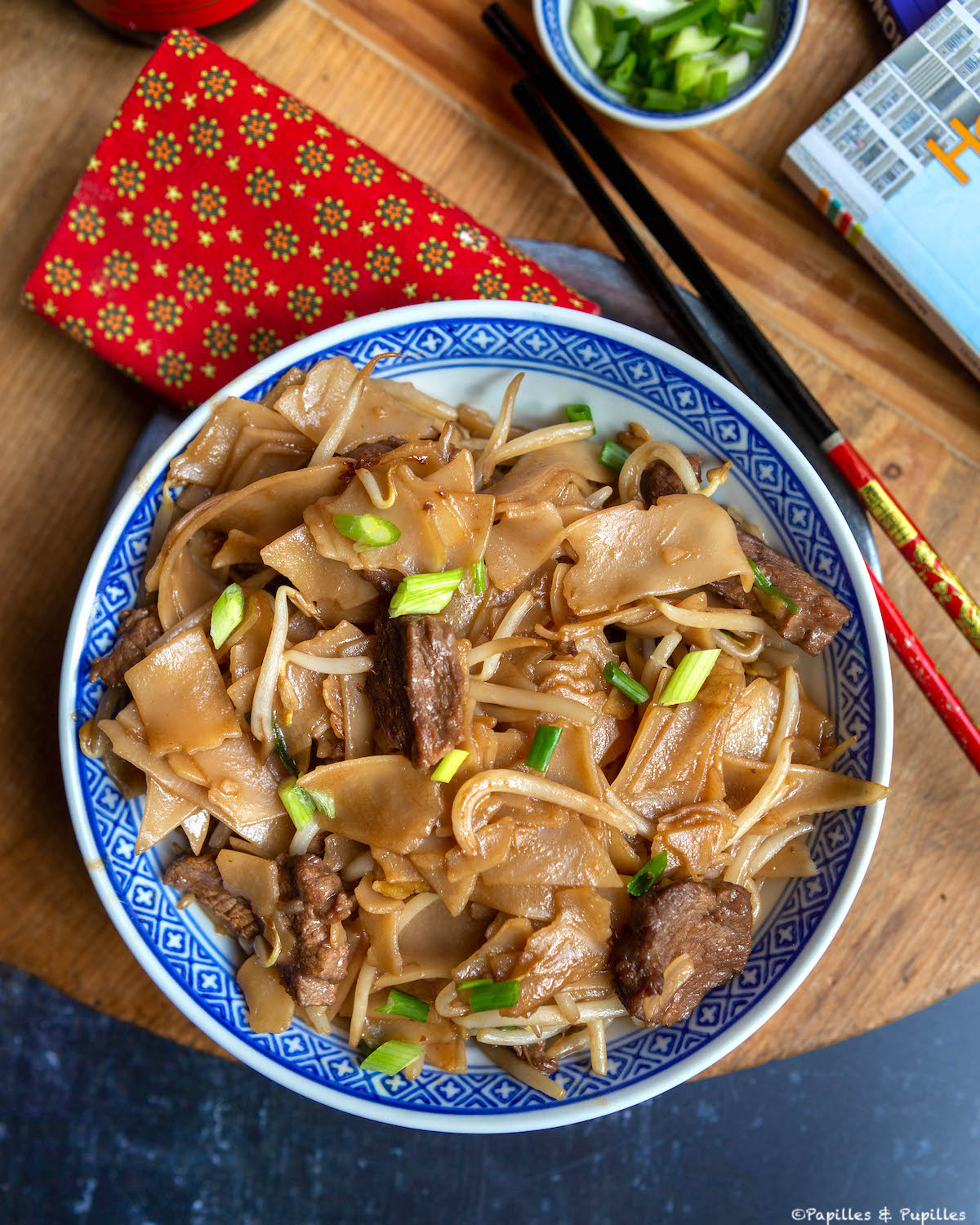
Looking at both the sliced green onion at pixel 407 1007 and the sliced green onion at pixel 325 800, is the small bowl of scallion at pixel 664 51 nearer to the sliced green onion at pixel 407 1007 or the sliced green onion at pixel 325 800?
the sliced green onion at pixel 325 800

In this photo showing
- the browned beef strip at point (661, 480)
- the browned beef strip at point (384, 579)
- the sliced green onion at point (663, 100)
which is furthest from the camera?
the sliced green onion at point (663, 100)

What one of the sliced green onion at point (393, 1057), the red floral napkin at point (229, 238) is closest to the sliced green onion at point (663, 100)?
the red floral napkin at point (229, 238)

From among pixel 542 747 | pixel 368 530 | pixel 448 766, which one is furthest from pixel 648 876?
pixel 368 530

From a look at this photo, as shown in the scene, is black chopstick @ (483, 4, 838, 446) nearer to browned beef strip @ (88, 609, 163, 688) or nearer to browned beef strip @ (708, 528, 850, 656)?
browned beef strip @ (708, 528, 850, 656)

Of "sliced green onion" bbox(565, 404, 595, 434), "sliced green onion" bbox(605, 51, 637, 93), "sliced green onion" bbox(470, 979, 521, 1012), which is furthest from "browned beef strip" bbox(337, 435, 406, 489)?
"sliced green onion" bbox(605, 51, 637, 93)

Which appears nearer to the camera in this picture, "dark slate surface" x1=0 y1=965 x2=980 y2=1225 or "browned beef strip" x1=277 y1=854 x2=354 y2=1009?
"browned beef strip" x1=277 y1=854 x2=354 y2=1009
